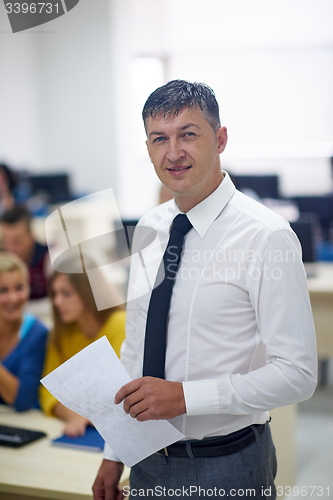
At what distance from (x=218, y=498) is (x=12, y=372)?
1241mm

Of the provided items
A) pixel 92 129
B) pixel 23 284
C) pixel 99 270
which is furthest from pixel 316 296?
pixel 92 129

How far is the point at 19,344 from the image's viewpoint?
2146mm

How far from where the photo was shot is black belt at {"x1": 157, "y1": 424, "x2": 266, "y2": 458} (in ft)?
3.66

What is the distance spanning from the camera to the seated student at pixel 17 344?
6.69 feet

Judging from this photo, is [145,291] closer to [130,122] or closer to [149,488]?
[149,488]

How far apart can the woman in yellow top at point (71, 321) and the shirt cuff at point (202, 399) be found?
3.08 feet

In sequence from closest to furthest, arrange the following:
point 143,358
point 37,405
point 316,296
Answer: point 143,358
point 37,405
point 316,296

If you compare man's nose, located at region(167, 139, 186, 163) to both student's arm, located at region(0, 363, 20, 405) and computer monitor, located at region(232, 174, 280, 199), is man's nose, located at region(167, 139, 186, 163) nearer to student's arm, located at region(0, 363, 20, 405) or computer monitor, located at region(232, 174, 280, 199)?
student's arm, located at region(0, 363, 20, 405)

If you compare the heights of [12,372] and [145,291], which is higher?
[145,291]

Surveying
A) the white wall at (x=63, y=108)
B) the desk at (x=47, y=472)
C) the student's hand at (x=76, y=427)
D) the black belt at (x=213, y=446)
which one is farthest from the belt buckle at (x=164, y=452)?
the white wall at (x=63, y=108)

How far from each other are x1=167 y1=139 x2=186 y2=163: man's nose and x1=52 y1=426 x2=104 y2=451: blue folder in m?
1.01

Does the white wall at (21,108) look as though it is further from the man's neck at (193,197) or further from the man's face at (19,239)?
the man's neck at (193,197)

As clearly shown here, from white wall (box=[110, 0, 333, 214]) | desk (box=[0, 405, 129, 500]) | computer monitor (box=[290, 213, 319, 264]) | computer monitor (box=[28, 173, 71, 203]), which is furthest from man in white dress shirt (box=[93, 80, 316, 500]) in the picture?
white wall (box=[110, 0, 333, 214])
